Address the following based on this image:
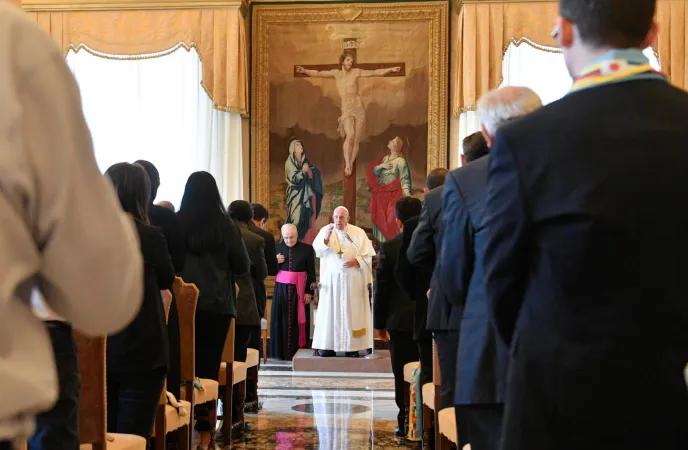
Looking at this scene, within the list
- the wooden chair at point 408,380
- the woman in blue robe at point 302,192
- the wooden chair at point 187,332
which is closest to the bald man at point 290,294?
the woman in blue robe at point 302,192

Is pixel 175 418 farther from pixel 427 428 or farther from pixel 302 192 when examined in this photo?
pixel 302 192

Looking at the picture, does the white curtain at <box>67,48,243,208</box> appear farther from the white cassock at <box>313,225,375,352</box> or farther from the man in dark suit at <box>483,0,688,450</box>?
the man in dark suit at <box>483,0,688,450</box>

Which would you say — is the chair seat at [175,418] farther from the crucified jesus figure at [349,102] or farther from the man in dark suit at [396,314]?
the crucified jesus figure at [349,102]

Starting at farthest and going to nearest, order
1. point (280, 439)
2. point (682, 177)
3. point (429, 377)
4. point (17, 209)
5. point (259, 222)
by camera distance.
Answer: point (259, 222) → point (280, 439) → point (429, 377) → point (682, 177) → point (17, 209)

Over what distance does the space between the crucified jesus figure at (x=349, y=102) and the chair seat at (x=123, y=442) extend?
9.01 metres

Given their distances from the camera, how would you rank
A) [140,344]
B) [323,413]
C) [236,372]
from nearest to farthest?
[140,344], [236,372], [323,413]

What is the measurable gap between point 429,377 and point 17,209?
15.2 feet

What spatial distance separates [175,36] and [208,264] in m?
6.95

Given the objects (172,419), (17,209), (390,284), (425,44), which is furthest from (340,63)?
(17,209)

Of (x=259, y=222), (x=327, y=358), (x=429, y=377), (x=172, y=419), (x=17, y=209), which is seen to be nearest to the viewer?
(x=17, y=209)

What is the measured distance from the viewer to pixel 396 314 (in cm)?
639

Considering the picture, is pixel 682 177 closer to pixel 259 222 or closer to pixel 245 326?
pixel 245 326

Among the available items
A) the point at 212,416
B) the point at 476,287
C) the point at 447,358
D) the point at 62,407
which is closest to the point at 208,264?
the point at 212,416

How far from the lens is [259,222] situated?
345 inches
